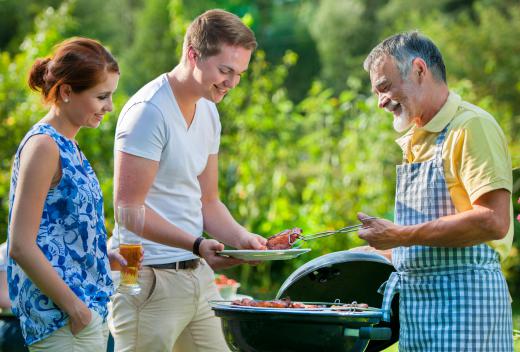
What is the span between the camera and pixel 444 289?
9.20 feet

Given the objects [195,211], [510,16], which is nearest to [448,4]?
[510,16]

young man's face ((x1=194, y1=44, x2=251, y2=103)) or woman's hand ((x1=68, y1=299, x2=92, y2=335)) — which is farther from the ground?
young man's face ((x1=194, y1=44, x2=251, y2=103))

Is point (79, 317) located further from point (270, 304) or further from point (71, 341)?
point (270, 304)

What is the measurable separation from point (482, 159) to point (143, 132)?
3.65ft

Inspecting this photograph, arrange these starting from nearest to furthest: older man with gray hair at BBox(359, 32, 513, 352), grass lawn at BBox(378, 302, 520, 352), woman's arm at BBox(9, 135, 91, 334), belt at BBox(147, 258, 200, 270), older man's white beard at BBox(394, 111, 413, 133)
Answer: woman's arm at BBox(9, 135, 91, 334)
older man with gray hair at BBox(359, 32, 513, 352)
older man's white beard at BBox(394, 111, 413, 133)
belt at BBox(147, 258, 200, 270)
grass lawn at BBox(378, 302, 520, 352)

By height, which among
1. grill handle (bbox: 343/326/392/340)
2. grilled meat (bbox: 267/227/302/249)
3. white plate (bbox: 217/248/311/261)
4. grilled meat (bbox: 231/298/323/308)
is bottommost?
grill handle (bbox: 343/326/392/340)

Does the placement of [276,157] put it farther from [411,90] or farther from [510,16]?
[510,16]

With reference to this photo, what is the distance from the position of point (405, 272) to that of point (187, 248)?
0.73 m

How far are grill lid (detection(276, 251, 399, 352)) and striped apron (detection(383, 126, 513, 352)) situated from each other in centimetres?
28

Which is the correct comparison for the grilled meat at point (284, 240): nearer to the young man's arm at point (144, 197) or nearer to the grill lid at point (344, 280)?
the grill lid at point (344, 280)

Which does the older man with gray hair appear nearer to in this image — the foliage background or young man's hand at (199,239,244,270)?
young man's hand at (199,239,244,270)

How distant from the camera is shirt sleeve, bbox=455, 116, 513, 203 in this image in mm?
2650

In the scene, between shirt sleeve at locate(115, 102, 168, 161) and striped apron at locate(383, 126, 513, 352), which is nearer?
striped apron at locate(383, 126, 513, 352)

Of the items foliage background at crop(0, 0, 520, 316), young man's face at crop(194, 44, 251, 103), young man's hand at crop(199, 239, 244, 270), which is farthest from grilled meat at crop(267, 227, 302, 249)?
foliage background at crop(0, 0, 520, 316)
